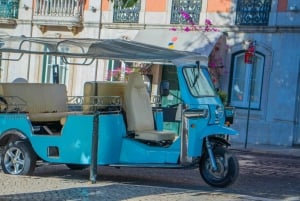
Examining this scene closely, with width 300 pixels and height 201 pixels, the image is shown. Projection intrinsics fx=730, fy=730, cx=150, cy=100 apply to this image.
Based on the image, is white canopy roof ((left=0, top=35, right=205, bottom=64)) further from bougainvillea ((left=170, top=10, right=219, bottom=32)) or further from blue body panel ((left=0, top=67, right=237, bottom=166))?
bougainvillea ((left=170, top=10, right=219, bottom=32))

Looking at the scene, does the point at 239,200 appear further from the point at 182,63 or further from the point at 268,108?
the point at 268,108

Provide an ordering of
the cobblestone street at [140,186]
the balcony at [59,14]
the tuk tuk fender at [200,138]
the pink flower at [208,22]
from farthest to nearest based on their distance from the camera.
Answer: the balcony at [59,14], the pink flower at [208,22], the tuk tuk fender at [200,138], the cobblestone street at [140,186]

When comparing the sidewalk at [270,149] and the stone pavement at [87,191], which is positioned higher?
the stone pavement at [87,191]

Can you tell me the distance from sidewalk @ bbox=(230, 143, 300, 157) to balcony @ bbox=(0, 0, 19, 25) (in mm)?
11922

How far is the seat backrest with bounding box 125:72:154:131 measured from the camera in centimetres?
1151

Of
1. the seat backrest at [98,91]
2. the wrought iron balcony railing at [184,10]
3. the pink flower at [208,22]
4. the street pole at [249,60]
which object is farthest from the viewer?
the wrought iron balcony railing at [184,10]

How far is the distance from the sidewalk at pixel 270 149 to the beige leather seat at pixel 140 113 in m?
10.7

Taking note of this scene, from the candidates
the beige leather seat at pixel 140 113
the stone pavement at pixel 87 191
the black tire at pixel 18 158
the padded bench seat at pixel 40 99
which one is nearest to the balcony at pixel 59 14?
the padded bench seat at pixel 40 99

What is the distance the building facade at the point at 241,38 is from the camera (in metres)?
24.2

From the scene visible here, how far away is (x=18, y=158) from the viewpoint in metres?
11.8

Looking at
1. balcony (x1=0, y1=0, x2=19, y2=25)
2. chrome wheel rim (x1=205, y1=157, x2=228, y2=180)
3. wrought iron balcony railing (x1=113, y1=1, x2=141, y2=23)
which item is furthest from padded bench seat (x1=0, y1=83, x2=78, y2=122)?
balcony (x1=0, y1=0, x2=19, y2=25)

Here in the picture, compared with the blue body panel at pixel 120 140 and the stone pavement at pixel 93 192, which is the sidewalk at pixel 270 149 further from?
the stone pavement at pixel 93 192

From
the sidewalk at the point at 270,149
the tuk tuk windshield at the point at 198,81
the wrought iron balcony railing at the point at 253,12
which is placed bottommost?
the sidewalk at the point at 270,149

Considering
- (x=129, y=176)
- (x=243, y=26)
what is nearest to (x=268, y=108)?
(x=243, y=26)
